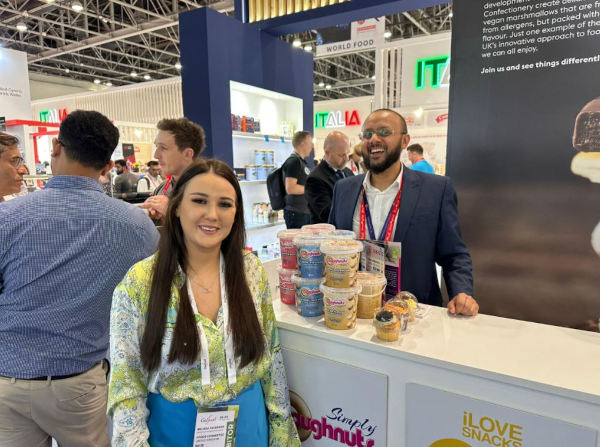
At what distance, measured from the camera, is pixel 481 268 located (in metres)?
2.66

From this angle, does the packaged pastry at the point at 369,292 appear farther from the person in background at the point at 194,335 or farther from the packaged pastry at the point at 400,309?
the person in background at the point at 194,335

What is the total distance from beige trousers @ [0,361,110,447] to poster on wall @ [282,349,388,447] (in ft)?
2.73

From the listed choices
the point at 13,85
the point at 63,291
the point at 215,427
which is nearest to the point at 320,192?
the point at 63,291

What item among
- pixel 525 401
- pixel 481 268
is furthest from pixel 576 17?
pixel 525 401

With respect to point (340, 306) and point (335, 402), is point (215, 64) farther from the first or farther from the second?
point (335, 402)

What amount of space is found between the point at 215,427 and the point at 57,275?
0.84 metres

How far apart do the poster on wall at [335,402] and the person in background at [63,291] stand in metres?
0.81

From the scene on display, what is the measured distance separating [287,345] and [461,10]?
232 cm

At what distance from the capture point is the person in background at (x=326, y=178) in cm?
369

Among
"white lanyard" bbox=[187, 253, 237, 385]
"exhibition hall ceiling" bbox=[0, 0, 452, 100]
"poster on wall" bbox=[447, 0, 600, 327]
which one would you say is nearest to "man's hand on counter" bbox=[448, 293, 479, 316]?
"white lanyard" bbox=[187, 253, 237, 385]

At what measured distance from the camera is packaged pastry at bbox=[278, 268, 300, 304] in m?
1.69

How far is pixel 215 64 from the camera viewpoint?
4.16 metres

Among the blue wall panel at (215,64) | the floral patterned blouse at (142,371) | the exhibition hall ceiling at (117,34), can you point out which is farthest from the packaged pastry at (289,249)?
the exhibition hall ceiling at (117,34)

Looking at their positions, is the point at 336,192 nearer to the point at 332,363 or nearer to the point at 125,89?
the point at 332,363
